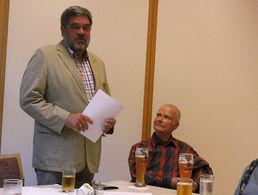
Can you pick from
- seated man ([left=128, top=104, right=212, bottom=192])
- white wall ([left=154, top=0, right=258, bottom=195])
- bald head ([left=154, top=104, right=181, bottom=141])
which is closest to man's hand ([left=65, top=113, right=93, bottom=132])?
seated man ([left=128, top=104, right=212, bottom=192])

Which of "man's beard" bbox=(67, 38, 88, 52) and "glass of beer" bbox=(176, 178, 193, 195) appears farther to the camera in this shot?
"man's beard" bbox=(67, 38, 88, 52)

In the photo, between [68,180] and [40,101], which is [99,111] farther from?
[68,180]

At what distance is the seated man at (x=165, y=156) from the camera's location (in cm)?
298

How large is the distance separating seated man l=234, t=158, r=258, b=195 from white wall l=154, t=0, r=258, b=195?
228cm

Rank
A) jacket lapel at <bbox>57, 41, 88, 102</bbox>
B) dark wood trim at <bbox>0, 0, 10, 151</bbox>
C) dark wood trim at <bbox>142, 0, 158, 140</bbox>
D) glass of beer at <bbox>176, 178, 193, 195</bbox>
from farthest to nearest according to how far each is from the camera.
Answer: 1. dark wood trim at <bbox>142, 0, 158, 140</bbox>
2. dark wood trim at <bbox>0, 0, 10, 151</bbox>
3. jacket lapel at <bbox>57, 41, 88, 102</bbox>
4. glass of beer at <bbox>176, 178, 193, 195</bbox>

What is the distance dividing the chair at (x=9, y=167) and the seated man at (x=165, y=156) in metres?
0.71

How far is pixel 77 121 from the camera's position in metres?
2.62

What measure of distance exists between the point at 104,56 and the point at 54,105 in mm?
1119

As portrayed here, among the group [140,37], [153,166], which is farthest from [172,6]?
[153,166]

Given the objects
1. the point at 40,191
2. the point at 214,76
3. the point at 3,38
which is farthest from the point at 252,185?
the point at 214,76

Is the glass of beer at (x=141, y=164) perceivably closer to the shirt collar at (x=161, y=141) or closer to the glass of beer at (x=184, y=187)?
the glass of beer at (x=184, y=187)

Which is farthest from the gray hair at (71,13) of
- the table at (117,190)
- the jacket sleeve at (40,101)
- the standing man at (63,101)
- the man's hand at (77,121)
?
the table at (117,190)

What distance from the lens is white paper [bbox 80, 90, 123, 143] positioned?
2.62 metres

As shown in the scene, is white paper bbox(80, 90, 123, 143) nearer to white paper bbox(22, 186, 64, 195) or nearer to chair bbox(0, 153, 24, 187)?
chair bbox(0, 153, 24, 187)
